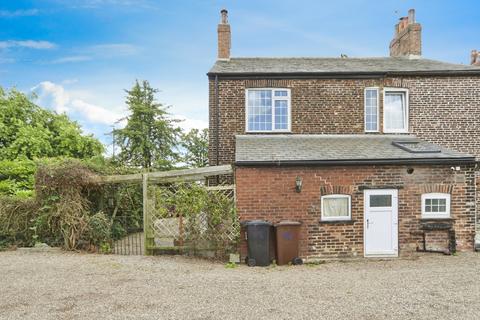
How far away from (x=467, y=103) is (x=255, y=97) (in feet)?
27.0

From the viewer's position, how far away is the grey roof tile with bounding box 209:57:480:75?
40.9 ft

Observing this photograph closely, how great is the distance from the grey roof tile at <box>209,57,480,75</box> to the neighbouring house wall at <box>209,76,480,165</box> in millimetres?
357

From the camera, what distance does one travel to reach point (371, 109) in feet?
41.8

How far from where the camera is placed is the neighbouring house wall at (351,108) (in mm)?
12383

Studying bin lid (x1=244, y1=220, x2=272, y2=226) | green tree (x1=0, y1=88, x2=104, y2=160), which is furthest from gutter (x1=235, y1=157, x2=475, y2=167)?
green tree (x1=0, y1=88, x2=104, y2=160)

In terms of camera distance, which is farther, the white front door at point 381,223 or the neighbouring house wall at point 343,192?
the white front door at point 381,223

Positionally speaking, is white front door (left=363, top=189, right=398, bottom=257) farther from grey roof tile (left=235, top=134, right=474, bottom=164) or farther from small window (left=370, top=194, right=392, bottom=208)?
grey roof tile (left=235, top=134, right=474, bottom=164)

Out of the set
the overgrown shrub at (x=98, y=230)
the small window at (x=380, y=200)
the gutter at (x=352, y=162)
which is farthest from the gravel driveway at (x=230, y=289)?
the gutter at (x=352, y=162)

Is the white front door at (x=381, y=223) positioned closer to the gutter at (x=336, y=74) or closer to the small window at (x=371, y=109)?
the small window at (x=371, y=109)

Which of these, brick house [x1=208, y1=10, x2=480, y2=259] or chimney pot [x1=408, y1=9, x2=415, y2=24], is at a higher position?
chimney pot [x1=408, y1=9, x2=415, y2=24]

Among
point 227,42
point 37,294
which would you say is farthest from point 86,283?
point 227,42

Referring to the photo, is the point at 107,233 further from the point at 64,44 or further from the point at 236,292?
the point at 64,44

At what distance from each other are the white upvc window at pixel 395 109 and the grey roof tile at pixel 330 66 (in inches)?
33.6

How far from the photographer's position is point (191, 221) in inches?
372
